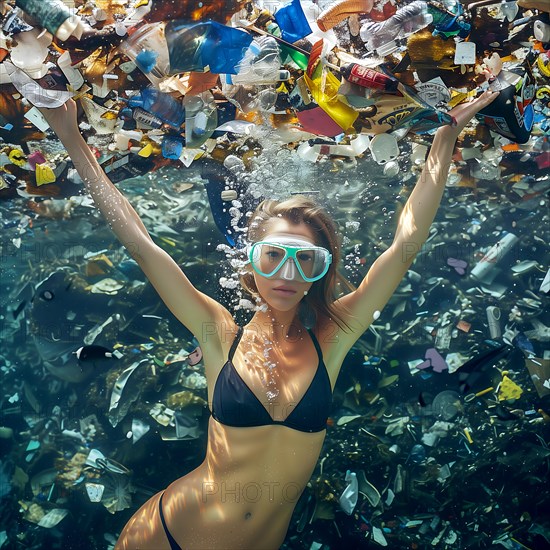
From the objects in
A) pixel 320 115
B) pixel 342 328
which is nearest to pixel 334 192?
pixel 342 328

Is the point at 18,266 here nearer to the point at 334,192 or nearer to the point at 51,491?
the point at 51,491

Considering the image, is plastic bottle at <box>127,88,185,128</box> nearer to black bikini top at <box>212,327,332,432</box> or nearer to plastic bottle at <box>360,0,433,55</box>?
plastic bottle at <box>360,0,433,55</box>

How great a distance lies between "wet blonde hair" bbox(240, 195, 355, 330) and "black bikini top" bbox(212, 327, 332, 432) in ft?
1.33

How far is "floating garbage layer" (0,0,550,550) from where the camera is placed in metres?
2.54

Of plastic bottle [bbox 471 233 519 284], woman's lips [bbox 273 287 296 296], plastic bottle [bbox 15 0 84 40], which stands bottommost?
plastic bottle [bbox 471 233 519 284]

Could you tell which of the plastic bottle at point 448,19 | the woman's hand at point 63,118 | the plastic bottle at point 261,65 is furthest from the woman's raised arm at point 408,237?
the woman's hand at point 63,118

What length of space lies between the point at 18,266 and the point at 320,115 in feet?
11.2

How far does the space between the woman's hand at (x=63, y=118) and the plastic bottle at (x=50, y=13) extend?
613mm

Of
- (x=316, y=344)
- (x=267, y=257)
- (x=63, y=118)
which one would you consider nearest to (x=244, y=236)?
(x=267, y=257)

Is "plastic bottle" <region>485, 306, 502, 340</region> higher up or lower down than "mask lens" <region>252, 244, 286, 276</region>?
lower down

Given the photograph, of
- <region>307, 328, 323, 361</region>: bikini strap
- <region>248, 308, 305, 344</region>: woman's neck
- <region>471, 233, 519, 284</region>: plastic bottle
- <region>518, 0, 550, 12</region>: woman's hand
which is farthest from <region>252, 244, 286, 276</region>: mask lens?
<region>471, 233, 519, 284</region>: plastic bottle

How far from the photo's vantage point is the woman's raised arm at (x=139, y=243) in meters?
3.15

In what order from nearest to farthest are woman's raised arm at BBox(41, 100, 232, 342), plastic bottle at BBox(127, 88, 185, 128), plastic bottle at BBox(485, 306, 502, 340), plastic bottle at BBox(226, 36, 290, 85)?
plastic bottle at BBox(226, 36, 290, 85)
plastic bottle at BBox(127, 88, 185, 128)
woman's raised arm at BBox(41, 100, 232, 342)
plastic bottle at BBox(485, 306, 502, 340)

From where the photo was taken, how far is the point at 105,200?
3.31 meters
